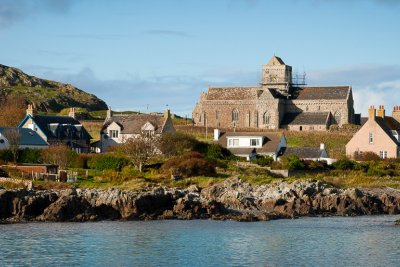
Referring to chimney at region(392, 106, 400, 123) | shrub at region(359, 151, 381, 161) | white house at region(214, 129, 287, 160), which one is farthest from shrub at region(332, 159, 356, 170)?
chimney at region(392, 106, 400, 123)

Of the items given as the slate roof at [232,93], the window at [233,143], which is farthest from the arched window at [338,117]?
the window at [233,143]

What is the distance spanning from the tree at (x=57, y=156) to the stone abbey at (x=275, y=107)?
138 ft

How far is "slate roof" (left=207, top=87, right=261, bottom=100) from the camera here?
107 metres

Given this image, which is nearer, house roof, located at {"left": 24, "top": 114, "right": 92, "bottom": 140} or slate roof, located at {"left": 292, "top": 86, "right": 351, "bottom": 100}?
house roof, located at {"left": 24, "top": 114, "right": 92, "bottom": 140}

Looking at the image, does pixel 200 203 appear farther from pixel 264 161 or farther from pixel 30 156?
pixel 30 156

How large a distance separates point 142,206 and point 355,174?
2220cm

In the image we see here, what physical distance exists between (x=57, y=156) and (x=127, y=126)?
20.7 metres

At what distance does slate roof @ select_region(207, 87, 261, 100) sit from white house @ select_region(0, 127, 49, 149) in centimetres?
3864

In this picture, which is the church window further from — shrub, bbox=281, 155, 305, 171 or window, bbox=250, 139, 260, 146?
shrub, bbox=281, 155, 305, 171

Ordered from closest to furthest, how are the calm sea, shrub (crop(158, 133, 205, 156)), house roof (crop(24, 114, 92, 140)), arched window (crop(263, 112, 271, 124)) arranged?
1. the calm sea
2. shrub (crop(158, 133, 205, 156))
3. house roof (crop(24, 114, 92, 140))
4. arched window (crop(263, 112, 271, 124))

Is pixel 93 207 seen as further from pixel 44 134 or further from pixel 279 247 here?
pixel 44 134

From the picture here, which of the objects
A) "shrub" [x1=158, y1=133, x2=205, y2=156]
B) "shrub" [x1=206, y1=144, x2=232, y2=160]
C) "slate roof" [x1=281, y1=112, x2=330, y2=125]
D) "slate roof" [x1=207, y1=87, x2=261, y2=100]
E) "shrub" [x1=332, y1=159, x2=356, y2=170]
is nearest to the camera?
"shrub" [x1=332, y1=159, x2=356, y2=170]

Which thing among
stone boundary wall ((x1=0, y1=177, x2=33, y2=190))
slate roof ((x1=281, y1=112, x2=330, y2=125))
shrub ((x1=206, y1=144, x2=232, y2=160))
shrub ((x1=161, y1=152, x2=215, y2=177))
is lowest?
stone boundary wall ((x1=0, y1=177, x2=33, y2=190))

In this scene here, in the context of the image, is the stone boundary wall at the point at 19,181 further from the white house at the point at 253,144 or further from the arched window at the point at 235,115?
the arched window at the point at 235,115
